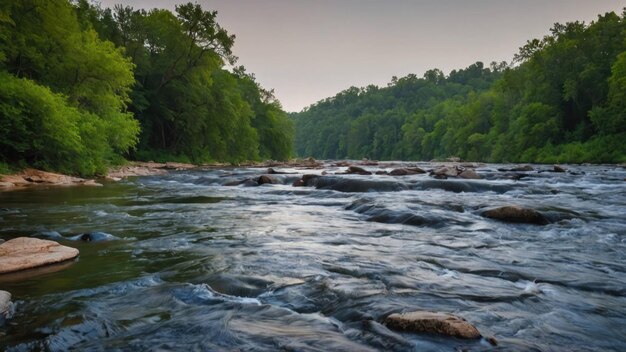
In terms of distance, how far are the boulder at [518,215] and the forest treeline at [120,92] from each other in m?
14.8

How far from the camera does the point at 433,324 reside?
2863 millimetres

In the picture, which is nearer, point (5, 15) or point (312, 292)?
point (312, 292)

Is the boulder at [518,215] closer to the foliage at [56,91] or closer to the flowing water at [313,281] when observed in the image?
the flowing water at [313,281]

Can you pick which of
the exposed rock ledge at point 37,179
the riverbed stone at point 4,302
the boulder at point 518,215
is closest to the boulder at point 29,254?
the riverbed stone at point 4,302

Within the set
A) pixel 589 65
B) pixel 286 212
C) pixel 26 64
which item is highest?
pixel 589 65

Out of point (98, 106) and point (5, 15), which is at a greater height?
point (5, 15)

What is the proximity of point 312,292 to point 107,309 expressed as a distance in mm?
1707

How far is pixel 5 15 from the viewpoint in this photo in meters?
15.3

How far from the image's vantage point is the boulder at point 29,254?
4.29 meters

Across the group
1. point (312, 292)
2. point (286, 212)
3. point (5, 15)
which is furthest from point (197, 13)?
point (312, 292)

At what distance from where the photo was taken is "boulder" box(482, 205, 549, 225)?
25.2 ft

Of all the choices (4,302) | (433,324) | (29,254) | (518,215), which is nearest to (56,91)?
(29,254)

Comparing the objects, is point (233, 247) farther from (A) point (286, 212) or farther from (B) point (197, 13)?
(B) point (197, 13)

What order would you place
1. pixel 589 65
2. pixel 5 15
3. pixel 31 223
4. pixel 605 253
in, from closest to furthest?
1. pixel 605 253
2. pixel 31 223
3. pixel 5 15
4. pixel 589 65
